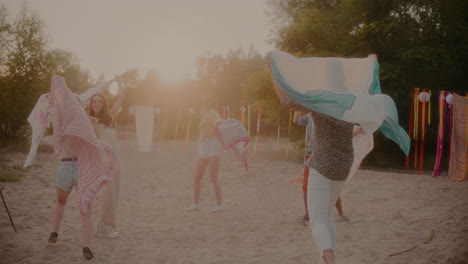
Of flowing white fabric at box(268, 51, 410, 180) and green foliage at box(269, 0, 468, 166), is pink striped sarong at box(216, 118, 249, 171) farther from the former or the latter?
green foliage at box(269, 0, 468, 166)

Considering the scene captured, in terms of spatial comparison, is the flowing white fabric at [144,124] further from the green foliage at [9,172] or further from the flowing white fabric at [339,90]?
the flowing white fabric at [339,90]

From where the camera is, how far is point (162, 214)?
6.81 m

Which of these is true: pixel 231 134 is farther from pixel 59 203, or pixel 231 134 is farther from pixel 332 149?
pixel 332 149

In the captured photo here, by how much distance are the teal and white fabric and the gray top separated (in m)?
0.12

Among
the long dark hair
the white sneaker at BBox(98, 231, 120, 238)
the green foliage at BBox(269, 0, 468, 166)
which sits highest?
the green foliage at BBox(269, 0, 468, 166)

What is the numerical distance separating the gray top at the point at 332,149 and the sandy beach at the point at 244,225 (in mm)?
1682

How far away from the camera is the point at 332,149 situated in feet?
9.68

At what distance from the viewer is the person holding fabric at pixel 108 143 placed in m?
4.73

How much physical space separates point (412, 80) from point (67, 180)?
14629 mm

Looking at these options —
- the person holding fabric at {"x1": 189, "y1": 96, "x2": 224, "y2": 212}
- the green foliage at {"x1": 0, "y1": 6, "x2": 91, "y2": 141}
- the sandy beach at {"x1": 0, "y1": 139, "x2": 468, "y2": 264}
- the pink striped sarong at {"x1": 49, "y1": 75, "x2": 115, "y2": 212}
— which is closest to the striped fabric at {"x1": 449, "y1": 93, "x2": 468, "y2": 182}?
the sandy beach at {"x1": 0, "y1": 139, "x2": 468, "y2": 264}

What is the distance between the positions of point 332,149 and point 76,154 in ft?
9.34

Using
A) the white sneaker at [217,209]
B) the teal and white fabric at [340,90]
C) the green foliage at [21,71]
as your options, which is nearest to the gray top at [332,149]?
the teal and white fabric at [340,90]

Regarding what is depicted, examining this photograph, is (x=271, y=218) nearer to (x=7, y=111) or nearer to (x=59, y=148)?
(x=59, y=148)

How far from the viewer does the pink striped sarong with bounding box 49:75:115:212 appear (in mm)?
4145
